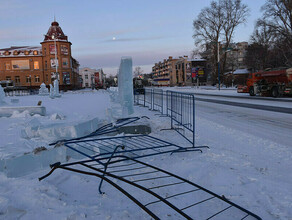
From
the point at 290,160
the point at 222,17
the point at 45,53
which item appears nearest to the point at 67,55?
the point at 45,53

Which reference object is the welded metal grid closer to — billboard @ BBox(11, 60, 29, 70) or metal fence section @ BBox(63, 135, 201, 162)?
metal fence section @ BBox(63, 135, 201, 162)

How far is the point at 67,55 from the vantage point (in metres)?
64.8

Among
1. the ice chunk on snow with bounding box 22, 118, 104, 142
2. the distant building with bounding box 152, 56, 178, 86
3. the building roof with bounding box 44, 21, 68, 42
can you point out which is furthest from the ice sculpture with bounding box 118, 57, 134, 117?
the distant building with bounding box 152, 56, 178, 86

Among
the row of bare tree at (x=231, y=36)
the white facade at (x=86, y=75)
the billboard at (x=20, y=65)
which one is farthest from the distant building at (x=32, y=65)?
the white facade at (x=86, y=75)

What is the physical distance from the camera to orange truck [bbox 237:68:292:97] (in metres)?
19.6

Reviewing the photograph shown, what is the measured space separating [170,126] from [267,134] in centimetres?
308

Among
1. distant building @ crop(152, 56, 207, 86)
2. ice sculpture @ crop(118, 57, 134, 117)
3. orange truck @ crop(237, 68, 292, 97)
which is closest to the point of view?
ice sculpture @ crop(118, 57, 134, 117)

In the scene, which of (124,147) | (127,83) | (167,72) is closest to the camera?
(124,147)

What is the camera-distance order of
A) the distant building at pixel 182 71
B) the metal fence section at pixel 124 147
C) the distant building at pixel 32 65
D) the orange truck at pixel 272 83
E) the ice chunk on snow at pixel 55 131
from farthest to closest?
the distant building at pixel 182 71 → the distant building at pixel 32 65 → the orange truck at pixel 272 83 → the ice chunk on snow at pixel 55 131 → the metal fence section at pixel 124 147

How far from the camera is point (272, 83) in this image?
21.1 m

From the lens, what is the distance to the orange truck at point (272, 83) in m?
19.6

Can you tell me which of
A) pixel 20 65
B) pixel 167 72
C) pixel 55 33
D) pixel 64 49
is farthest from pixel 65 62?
pixel 167 72

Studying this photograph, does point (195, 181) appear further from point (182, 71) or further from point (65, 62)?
point (182, 71)

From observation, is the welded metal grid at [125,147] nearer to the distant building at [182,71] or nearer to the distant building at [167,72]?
the distant building at [182,71]
